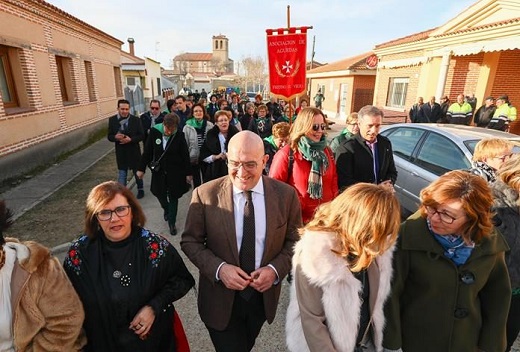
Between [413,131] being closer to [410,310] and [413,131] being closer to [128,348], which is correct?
[410,310]

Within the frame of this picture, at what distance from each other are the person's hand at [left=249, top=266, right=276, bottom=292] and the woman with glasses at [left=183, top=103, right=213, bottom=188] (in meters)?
3.72

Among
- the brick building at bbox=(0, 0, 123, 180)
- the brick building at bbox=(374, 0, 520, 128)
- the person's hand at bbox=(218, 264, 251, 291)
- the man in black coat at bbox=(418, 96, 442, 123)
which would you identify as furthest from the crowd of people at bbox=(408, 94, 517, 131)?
the brick building at bbox=(0, 0, 123, 180)

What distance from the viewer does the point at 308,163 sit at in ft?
10.1

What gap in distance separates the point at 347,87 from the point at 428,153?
698 inches

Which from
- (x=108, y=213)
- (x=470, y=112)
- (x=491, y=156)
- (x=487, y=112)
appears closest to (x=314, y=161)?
(x=491, y=156)

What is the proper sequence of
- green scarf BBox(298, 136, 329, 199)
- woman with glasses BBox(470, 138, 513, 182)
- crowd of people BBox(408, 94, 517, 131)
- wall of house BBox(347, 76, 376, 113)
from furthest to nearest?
wall of house BBox(347, 76, 376, 113) < crowd of people BBox(408, 94, 517, 131) < green scarf BBox(298, 136, 329, 199) < woman with glasses BBox(470, 138, 513, 182)

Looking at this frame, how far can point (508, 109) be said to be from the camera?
9.51m

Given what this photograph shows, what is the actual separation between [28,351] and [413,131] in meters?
5.81

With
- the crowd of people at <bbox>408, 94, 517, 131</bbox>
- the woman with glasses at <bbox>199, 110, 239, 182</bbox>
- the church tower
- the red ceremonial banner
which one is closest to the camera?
the red ceremonial banner

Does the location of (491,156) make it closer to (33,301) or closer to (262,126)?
(33,301)

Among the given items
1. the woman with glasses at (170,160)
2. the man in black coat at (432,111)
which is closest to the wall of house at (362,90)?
the man in black coat at (432,111)

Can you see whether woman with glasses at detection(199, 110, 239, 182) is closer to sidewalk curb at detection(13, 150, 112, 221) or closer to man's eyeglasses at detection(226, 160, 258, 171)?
man's eyeglasses at detection(226, 160, 258, 171)

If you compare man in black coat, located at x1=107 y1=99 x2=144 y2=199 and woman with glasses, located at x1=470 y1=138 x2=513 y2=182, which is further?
man in black coat, located at x1=107 y1=99 x2=144 y2=199

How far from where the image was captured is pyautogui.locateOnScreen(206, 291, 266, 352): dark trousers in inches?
83.1
